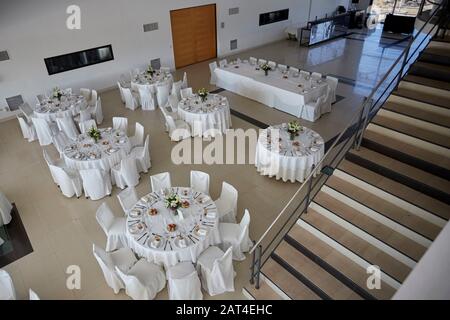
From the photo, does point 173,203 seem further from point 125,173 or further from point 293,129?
point 293,129

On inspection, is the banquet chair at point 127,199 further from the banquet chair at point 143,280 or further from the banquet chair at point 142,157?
the banquet chair at point 142,157

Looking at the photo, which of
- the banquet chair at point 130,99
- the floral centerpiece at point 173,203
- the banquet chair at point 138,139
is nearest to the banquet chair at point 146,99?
the banquet chair at point 130,99

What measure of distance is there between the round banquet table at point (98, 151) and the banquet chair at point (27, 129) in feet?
8.72

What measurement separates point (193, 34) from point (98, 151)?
9078 millimetres

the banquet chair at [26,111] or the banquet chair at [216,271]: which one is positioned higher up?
the banquet chair at [26,111]

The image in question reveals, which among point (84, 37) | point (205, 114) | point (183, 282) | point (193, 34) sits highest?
point (84, 37)

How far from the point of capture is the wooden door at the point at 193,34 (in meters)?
13.8

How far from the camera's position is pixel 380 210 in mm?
4789

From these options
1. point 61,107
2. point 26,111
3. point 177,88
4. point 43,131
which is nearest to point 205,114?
point 177,88

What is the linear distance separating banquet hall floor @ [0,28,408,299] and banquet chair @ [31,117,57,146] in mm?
286

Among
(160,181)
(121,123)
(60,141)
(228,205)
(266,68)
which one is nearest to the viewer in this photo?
(228,205)

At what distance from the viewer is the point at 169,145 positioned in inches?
360
